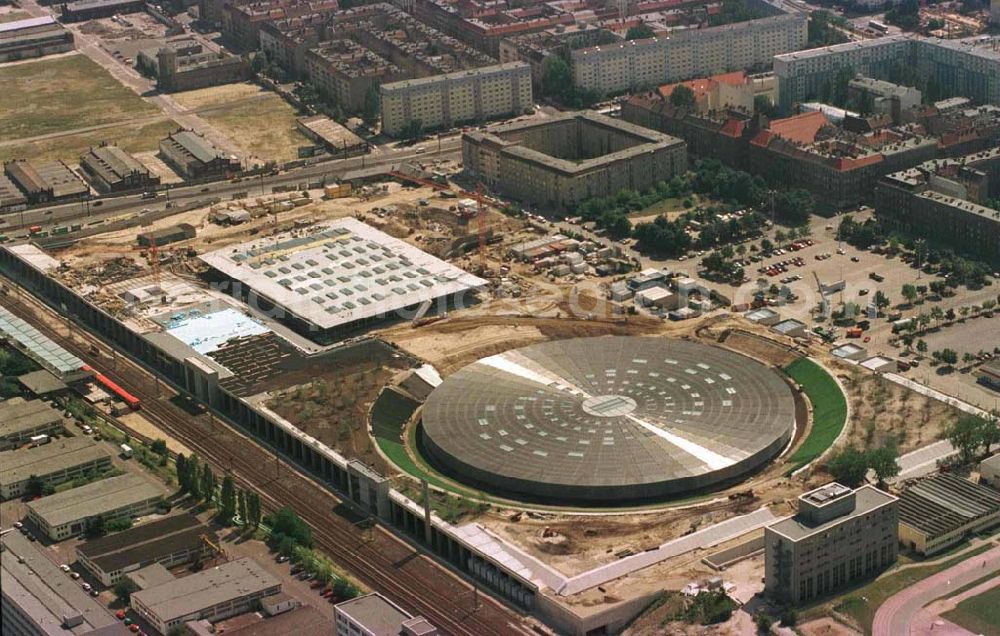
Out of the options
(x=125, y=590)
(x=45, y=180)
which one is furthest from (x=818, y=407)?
(x=45, y=180)

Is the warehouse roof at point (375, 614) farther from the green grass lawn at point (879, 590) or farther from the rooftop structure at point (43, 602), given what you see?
the green grass lawn at point (879, 590)

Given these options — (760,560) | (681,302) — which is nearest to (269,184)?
(681,302)

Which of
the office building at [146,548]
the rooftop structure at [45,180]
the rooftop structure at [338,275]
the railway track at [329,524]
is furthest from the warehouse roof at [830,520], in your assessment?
the rooftop structure at [45,180]

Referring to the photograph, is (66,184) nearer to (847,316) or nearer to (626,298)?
(626,298)

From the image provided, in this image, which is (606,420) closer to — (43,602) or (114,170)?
(43,602)

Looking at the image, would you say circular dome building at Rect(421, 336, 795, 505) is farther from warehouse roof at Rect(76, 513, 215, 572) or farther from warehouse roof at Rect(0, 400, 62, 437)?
warehouse roof at Rect(0, 400, 62, 437)

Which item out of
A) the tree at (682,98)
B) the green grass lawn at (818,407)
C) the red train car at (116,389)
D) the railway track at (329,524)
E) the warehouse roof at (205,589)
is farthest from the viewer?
the tree at (682,98)

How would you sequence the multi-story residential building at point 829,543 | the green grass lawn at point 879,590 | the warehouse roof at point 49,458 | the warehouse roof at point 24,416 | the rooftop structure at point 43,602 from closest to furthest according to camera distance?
the rooftop structure at point 43,602
the green grass lawn at point 879,590
the multi-story residential building at point 829,543
the warehouse roof at point 49,458
the warehouse roof at point 24,416
